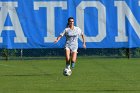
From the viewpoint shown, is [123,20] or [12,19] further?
[123,20]

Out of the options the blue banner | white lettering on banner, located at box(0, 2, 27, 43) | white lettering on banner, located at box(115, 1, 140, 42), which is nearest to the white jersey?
the blue banner

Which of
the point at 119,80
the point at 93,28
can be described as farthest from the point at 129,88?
the point at 93,28

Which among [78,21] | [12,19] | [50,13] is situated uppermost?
[50,13]

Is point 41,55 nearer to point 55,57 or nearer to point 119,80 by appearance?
point 55,57

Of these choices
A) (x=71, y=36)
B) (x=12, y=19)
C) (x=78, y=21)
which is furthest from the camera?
(x=78, y=21)

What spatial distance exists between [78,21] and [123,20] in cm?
248

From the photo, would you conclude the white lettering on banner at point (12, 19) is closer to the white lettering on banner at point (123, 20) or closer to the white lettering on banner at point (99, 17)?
the white lettering on banner at point (99, 17)

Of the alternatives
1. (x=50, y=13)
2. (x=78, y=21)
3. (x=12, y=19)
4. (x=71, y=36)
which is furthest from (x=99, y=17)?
(x=71, y=36)

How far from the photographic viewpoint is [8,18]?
101 ft

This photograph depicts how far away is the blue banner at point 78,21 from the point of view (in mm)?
30875

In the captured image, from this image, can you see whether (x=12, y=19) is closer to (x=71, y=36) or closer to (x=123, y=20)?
(x=123, y=20)

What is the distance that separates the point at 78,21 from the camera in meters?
31.1

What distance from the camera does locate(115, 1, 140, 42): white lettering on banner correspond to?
3114 centimetres

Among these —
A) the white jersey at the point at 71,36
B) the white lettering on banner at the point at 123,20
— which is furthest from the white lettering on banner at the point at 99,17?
the white jersey at the point at 71,36
